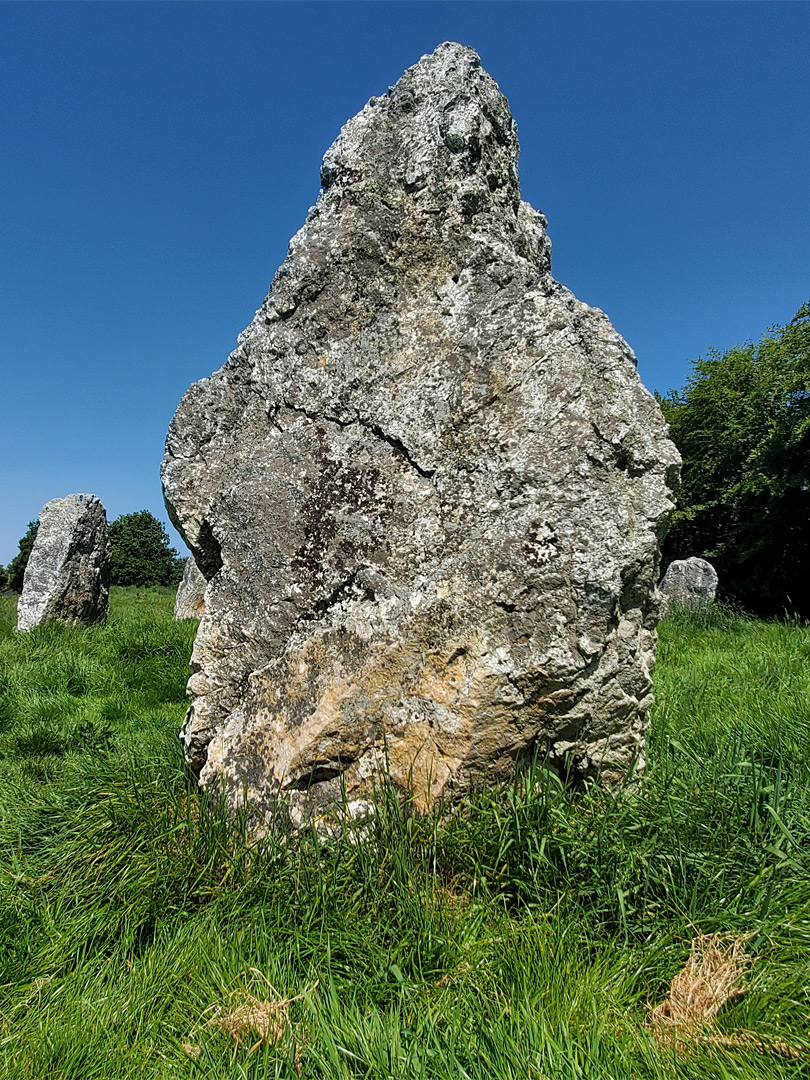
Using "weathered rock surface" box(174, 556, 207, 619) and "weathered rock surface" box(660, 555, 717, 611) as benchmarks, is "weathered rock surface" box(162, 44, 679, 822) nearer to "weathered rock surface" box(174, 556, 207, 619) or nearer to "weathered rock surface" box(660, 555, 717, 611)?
"weathered rock surface" box(174, 556, 207, 619)

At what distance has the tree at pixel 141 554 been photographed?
93.5 feet

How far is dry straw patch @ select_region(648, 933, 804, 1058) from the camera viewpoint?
1823mm

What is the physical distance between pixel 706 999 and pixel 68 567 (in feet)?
33.4

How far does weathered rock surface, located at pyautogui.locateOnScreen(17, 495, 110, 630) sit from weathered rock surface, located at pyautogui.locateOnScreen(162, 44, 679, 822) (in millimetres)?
7491

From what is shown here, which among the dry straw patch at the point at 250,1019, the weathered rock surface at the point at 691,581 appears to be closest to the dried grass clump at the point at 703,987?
the dry straw patch at the point at 250,1019

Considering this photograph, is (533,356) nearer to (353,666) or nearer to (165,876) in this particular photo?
(353,666)

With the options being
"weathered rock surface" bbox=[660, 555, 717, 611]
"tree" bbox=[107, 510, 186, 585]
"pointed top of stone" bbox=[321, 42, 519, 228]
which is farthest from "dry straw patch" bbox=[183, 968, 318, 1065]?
"tree" bbox=[107, 510, 186, 585]

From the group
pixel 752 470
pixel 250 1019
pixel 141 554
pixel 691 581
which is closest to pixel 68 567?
pixel 250 1019

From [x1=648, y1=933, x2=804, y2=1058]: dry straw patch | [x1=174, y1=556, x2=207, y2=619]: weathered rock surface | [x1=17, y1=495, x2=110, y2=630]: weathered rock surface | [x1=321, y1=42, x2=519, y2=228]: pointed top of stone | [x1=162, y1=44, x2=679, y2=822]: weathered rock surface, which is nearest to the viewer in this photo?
[x1=648, y1=933, x2=804, y2=1058]: dry straw patch

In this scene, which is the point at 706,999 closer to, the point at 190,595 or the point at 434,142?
the point at 434,142

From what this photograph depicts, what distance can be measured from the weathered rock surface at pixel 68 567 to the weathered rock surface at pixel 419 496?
7.49 metres

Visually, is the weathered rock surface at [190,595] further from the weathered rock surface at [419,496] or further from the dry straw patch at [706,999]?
the dry straw patch at [706,999]

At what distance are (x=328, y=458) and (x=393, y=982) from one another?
6.91 feet

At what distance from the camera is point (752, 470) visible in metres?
16.7
